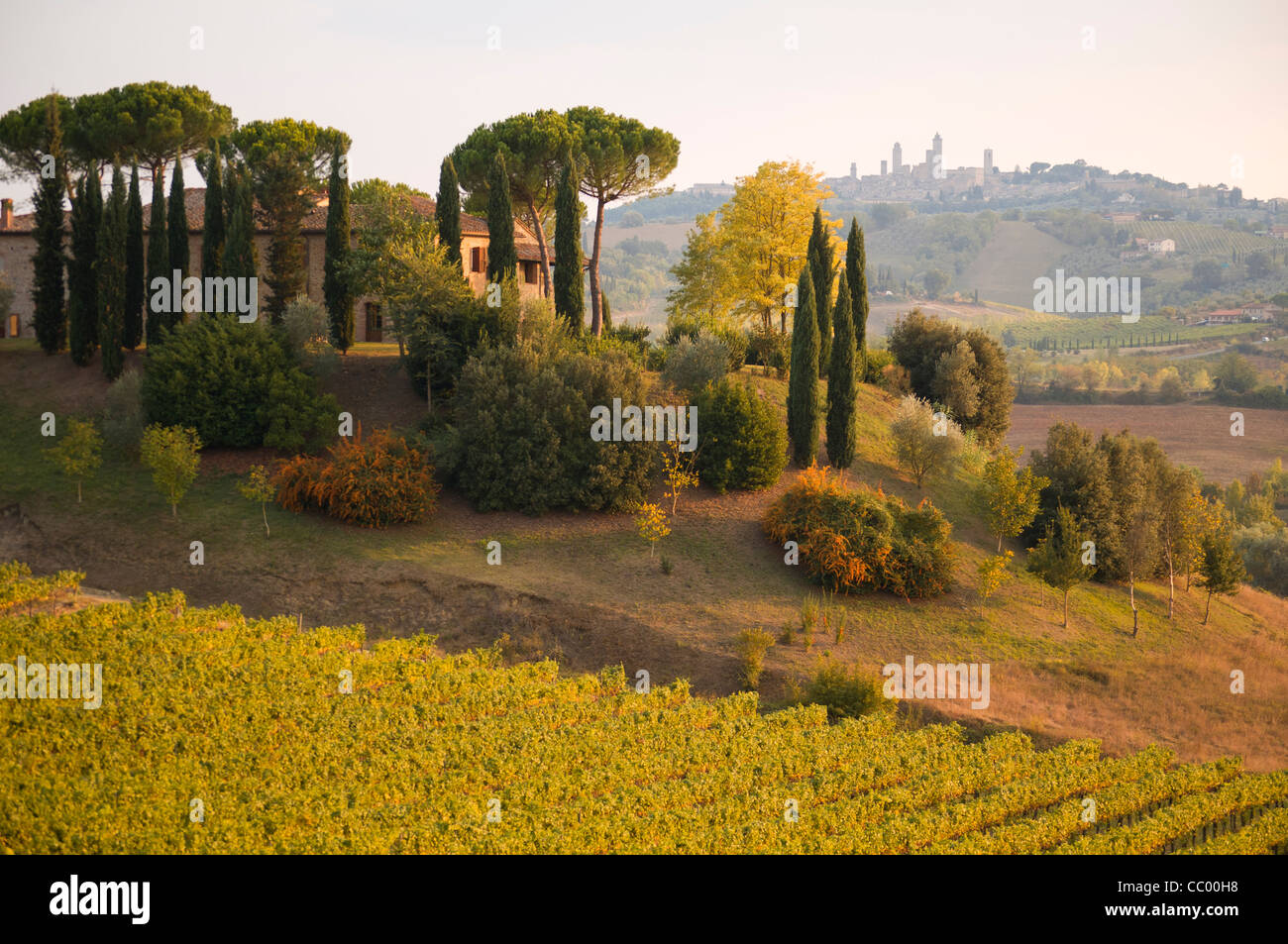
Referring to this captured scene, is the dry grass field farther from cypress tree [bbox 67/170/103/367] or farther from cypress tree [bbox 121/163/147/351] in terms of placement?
Answer: cypress tree [bbox 67/170/103/367]

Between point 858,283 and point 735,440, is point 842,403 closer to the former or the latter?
point 735,440

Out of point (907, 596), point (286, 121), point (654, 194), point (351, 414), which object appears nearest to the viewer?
point (907, 596)

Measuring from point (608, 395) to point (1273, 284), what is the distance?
164249 mm

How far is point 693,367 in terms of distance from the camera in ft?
110

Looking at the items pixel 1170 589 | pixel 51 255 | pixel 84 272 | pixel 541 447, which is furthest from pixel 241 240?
pixel 1170 589

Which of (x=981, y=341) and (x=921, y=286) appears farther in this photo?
(x=921, y=286)

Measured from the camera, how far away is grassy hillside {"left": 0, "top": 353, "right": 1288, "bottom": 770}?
22.7 meters

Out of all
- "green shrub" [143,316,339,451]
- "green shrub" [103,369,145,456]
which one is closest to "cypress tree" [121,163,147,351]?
"green shrub" [103,369,145,456]

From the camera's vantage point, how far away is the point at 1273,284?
157 metres

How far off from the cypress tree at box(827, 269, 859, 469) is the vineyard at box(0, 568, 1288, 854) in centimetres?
1469

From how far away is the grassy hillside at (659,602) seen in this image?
74.3 feet

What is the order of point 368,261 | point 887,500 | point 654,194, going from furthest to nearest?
point 654,194, point 368,261, point 887,500
